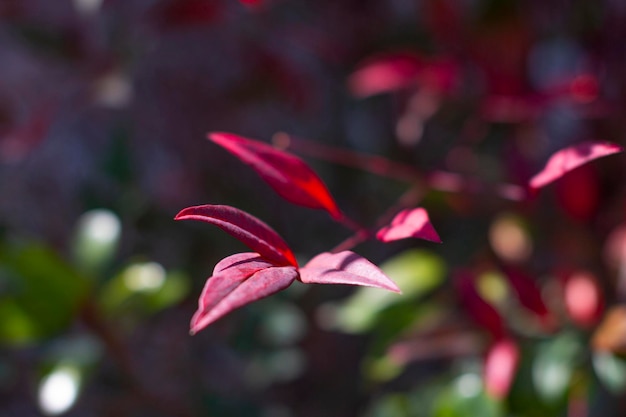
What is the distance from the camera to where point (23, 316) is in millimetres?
834

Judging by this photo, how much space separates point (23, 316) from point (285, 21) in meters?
0.77

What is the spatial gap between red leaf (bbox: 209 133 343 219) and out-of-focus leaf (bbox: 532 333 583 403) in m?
0.38

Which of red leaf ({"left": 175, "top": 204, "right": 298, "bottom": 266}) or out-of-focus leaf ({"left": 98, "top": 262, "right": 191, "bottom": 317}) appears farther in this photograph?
out-of-focus leaf ({"left": 98, "top": 262, "right": 191, "bottom": 317})

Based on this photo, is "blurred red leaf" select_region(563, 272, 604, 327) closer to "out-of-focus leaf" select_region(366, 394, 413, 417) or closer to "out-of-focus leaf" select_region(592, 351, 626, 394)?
"out-of-focus leaf" select_region(592, 351, 626, 394)

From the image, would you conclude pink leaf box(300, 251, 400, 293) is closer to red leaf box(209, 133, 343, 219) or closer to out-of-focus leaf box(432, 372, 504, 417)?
red leaf box(209, 133, 343, 219)

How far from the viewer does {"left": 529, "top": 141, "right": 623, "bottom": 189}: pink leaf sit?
1.59 feet

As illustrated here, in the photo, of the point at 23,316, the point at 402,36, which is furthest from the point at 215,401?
the point at 402,36

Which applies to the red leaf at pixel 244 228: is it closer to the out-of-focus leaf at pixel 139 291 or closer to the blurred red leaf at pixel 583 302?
the out-of-focus leaf at pixel 139 291

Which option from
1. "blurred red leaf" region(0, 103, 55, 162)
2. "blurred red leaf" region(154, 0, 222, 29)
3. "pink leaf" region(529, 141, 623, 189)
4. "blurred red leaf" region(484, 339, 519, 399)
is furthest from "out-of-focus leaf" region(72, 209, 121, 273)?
"pink leaf" region(529, 141, 623, 189)

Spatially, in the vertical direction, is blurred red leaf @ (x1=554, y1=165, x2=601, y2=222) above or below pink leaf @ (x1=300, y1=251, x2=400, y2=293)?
below

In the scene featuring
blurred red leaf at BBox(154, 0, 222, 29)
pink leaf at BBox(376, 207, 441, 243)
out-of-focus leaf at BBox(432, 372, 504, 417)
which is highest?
pink leaf at BBox(376, 207, 441, 243)

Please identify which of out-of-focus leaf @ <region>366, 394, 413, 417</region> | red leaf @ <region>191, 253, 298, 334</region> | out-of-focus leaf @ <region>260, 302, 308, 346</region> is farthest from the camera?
out-of-focus leaf @ <region>260, 302, 308, 346</region>

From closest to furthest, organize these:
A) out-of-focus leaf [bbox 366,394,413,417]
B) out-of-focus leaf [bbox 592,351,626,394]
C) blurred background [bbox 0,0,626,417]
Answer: out-of-focus leaf [bbox 592,351,626,394] < blurred background [bbox 0,0,626,417] < out-of-focus leaf [bbox 366,394,413,417]

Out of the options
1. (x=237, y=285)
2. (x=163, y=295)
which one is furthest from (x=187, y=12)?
(x=237, y=285)
